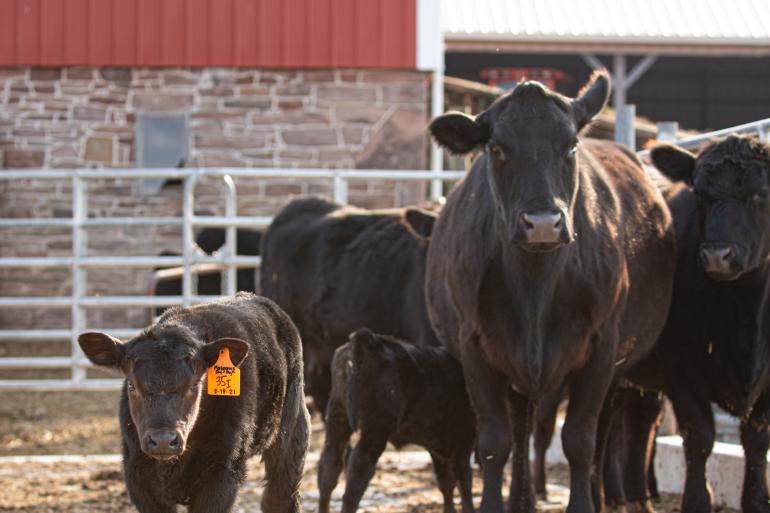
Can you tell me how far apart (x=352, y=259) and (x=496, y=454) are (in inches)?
135

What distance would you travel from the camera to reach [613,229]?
6.91 meters

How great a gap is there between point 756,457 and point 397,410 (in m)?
1.89

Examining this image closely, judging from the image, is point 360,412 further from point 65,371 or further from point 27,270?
point 27,270

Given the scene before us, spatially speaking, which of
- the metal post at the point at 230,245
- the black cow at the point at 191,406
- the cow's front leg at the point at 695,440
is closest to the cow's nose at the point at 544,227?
the black cow at the point at 191,406

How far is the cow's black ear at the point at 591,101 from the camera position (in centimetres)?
661

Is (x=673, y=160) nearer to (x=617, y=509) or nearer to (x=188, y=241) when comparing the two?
(x=617, y=509)

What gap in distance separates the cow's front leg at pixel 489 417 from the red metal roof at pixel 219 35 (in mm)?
10750

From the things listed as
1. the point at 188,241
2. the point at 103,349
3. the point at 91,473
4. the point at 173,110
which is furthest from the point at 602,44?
the point at 103,349

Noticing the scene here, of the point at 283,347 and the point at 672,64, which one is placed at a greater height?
the point at 672,64

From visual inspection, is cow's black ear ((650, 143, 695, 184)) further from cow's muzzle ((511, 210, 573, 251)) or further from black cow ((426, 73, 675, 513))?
cow's muzzle ((511, 210, 573, 251))

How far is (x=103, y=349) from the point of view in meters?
5.30

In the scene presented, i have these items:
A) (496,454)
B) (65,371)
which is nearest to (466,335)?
(496,454)

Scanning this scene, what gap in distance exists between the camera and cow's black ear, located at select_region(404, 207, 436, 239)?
9.05 m

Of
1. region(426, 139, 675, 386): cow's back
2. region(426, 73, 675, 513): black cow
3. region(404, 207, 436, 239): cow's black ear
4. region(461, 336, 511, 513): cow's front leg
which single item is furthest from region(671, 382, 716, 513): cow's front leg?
region(404, 207, 436, 239): cow's black ear
